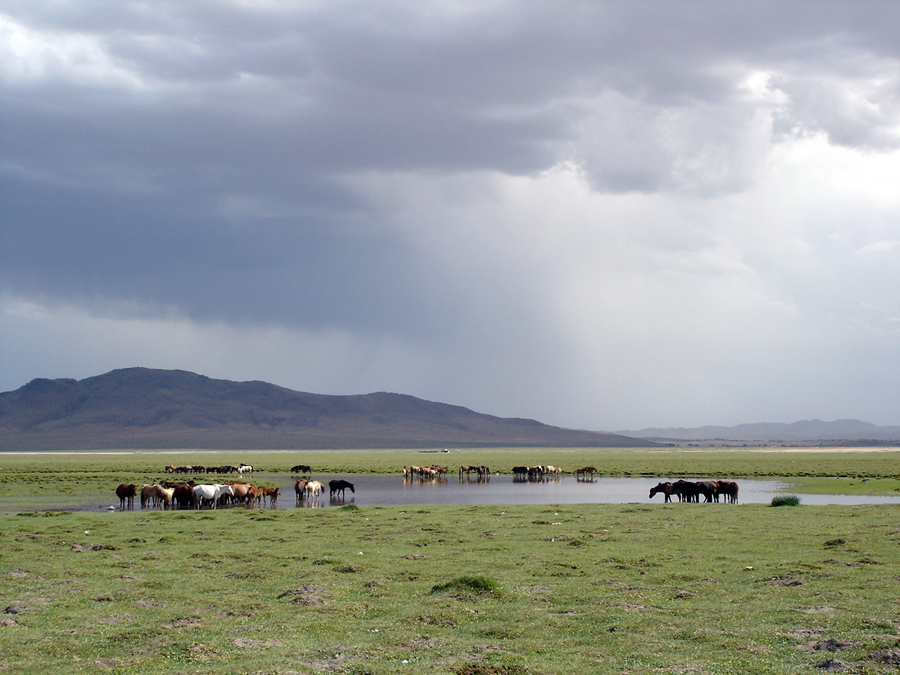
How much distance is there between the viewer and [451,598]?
11961 mm

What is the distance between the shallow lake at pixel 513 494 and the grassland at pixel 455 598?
12277 mm

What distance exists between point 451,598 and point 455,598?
0.07 m

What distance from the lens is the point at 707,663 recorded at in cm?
830

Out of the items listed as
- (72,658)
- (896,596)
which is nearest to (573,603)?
(896,596)

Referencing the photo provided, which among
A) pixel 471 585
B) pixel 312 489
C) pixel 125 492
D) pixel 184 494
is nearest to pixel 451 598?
pixel 471 585

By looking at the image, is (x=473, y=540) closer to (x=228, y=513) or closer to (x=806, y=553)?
(x=806, y=553)

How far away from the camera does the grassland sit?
8.70 m

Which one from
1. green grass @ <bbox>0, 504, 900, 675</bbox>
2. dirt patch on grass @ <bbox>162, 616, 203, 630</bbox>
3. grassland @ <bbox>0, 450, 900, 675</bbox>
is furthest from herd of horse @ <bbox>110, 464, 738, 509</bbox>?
dirt patch on grass @ <bbox>162, 616, 203, 630</bbox>

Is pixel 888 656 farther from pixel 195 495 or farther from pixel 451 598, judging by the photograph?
pixel 195 495

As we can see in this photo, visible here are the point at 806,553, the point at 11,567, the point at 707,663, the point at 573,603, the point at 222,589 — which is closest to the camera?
the point at 707,663

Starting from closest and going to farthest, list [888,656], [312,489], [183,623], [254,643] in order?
[888,656], [254,643], [183,623], [312,489]

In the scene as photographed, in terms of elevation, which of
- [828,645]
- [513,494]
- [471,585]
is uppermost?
[828,645]

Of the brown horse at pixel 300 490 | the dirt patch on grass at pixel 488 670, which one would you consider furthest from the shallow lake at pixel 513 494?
the dirt patch on grass at pixel 488 670

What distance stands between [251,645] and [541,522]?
14509 millimetres
